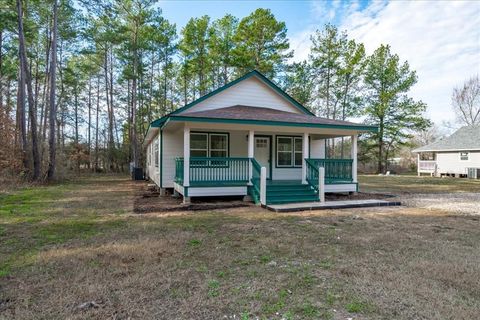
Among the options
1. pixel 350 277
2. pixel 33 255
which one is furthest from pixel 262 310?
pixel 33 255

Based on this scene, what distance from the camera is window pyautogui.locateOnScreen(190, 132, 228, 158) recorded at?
35.8ft

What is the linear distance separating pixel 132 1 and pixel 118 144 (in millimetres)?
13992

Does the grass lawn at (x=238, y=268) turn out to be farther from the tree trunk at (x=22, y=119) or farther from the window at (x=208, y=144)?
the tree trunk at (x=22, y=119)

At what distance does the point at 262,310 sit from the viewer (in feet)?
8.80

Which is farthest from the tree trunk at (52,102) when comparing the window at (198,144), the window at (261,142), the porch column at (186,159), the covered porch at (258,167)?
the window at (261,142)

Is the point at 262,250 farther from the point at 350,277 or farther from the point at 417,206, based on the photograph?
the point at 417,206

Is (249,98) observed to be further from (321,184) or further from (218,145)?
(321,184)

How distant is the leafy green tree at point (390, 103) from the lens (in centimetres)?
3034

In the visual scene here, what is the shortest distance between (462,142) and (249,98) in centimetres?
2341

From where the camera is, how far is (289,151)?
1224 centimetres

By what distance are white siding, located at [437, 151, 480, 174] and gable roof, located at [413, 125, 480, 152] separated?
0.58 metres

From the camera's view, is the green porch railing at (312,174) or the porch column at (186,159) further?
the green porch railing at (312,174)

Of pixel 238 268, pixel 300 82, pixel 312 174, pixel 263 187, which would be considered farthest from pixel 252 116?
pixel 300 82

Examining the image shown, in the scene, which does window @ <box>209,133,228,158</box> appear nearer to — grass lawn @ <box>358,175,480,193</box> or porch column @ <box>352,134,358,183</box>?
porch column @ <box>352,134,358,183</box>
